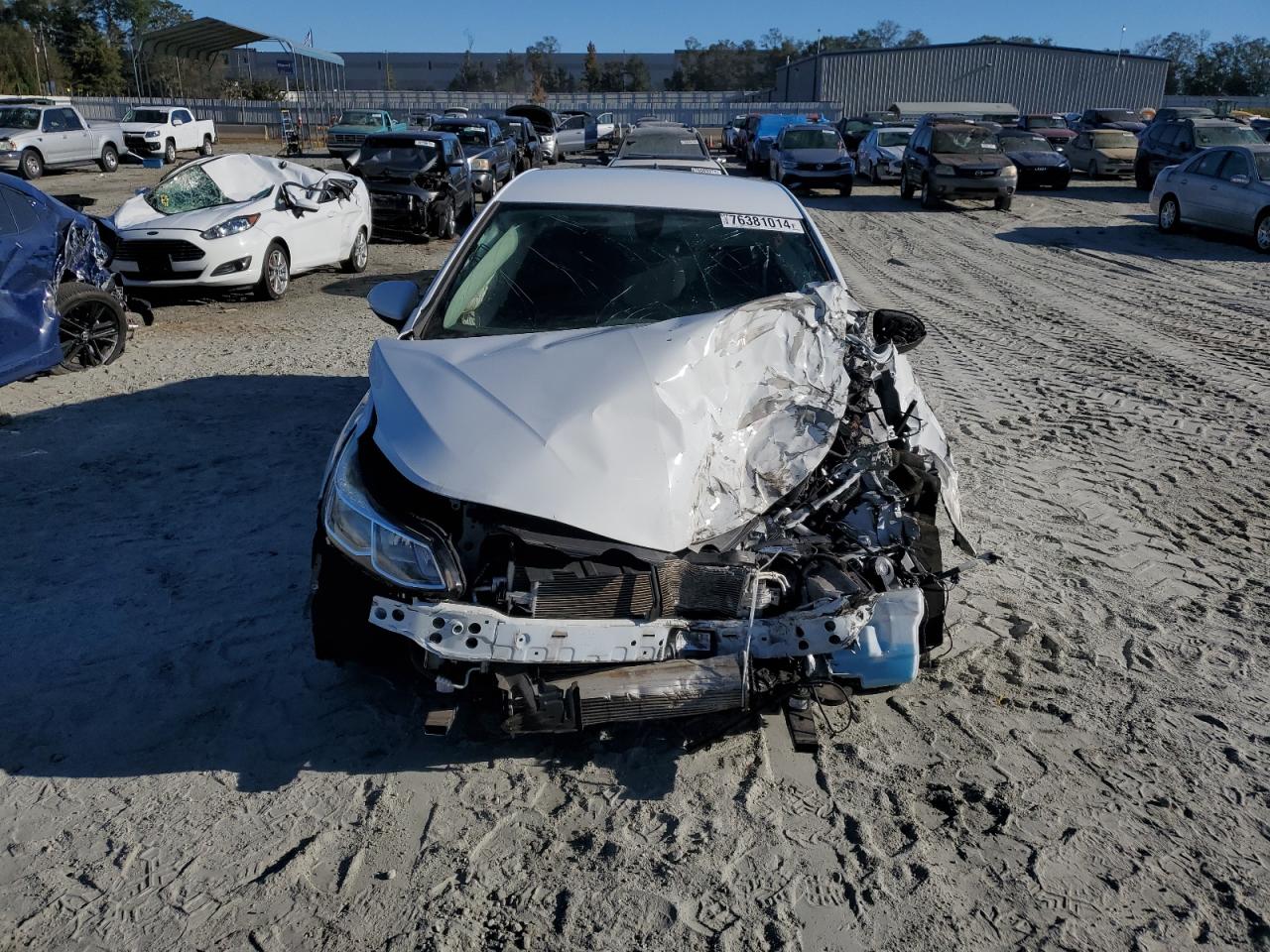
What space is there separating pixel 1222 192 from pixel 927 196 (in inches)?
246

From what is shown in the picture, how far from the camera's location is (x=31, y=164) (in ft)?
85.3

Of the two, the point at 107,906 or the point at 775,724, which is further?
the point at 775,724

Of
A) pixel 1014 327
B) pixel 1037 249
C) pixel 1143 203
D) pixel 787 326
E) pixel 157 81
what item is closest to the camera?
pixel 787 326

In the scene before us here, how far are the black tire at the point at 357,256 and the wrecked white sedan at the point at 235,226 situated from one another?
213 millimetres

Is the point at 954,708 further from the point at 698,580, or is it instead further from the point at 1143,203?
the point at 1143,203

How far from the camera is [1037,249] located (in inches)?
659

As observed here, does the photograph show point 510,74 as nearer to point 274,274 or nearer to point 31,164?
point 31,164

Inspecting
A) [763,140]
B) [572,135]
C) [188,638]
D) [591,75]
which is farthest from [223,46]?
[591,75]

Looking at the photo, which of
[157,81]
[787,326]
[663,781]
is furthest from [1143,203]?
[157,81]

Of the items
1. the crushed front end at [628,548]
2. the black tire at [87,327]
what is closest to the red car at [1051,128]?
the black tire at [87,327]

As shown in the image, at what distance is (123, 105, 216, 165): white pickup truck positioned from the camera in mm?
31594

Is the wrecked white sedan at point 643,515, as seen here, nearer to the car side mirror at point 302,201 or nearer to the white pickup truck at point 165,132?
the car side mirror at point 302,201

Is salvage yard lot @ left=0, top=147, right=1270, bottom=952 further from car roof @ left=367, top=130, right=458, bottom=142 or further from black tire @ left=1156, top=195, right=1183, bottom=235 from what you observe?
black tire @ left=1156, top=195, right=1183, bottom=235

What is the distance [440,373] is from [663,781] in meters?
1.69
